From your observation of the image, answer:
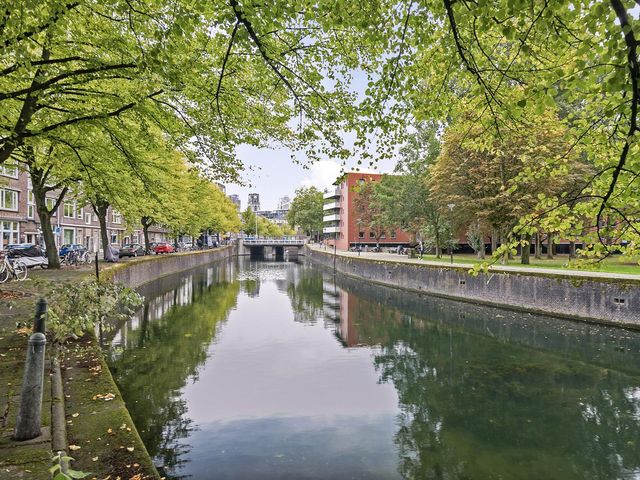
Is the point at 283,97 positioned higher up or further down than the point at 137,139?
higher up

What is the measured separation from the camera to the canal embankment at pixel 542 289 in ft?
63.5

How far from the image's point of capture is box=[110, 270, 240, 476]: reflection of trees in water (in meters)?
9.31

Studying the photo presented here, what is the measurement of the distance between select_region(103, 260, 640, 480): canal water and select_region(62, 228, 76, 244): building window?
3582cm

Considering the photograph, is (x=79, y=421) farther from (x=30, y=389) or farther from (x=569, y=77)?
(x=569, y=77)

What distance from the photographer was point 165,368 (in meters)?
14.2

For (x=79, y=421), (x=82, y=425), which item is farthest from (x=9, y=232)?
(x=82, y=425)

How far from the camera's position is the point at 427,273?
32938 mm

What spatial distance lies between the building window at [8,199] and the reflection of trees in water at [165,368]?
23.3 metres

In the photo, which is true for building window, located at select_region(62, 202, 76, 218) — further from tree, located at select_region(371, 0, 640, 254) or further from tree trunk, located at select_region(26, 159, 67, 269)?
tree, located at select_region(371, 0, 640, 254)

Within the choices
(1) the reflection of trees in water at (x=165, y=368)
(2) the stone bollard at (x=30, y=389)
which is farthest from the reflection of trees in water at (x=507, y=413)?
(2) the stone bollard at (x=30, y=389)

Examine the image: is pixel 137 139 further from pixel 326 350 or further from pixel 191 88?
pixel 326 350

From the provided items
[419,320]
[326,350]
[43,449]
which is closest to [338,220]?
[419,320]

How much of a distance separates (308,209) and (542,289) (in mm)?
91227

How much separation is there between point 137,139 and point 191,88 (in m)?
4.00
